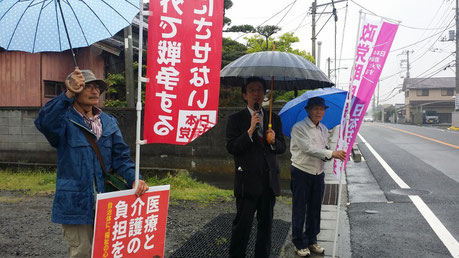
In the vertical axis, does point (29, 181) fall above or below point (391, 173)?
below

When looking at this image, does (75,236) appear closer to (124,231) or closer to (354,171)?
(124,231)

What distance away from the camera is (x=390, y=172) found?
1054 cm

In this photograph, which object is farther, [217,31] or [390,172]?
[390,172]

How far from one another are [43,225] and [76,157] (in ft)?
12.1

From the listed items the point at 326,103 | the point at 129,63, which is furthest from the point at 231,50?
the point at 326,103

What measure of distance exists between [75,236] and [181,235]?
103 inches

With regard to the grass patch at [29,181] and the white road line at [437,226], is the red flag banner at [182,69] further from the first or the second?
the grass patch at [29,181]

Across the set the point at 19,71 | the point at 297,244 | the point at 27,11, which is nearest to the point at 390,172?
the point at 297,244

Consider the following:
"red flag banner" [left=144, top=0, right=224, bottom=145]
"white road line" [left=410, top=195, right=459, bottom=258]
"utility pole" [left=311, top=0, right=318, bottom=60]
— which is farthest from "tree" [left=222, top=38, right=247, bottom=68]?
"red flag banner" [left=144, top=0, right=224, bottom=145]

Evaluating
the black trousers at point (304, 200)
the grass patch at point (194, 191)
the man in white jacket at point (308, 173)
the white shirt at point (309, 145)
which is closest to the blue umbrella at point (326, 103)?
the man in white jacket at point (308, 173)

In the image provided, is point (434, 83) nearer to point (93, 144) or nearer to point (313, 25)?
point (313, 25)

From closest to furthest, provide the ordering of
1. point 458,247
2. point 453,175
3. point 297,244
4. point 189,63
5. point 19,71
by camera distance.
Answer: point 189,63 < point 297,244 < point 458,247 < point 453,175 < point 19,71

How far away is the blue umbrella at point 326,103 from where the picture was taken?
4.24 meters

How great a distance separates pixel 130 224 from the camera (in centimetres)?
274
